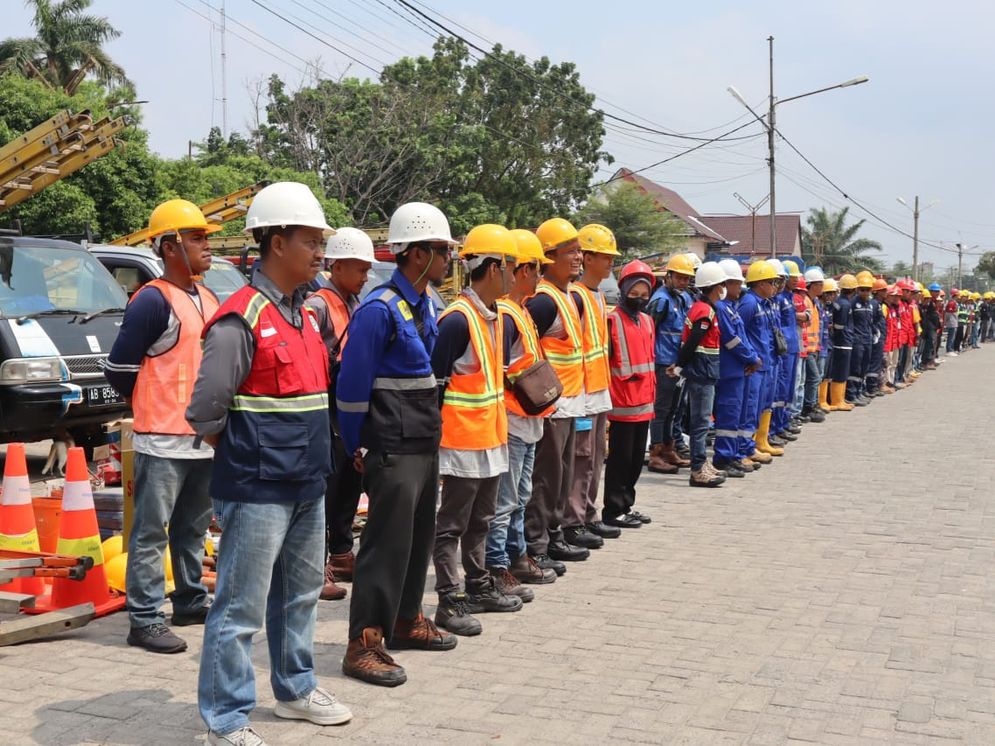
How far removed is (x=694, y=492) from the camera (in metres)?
10.9

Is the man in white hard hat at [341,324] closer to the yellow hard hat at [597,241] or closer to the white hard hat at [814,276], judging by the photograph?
the yellow hard hat at [597,241]

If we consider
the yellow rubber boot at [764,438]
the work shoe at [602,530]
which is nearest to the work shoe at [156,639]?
the work shoe at [602,530]

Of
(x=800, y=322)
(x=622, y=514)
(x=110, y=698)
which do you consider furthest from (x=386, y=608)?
(x=800, y=322)

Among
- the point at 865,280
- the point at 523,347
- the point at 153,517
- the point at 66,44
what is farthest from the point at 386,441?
the point at 66,44

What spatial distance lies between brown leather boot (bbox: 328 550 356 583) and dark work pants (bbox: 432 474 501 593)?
47.4 inches

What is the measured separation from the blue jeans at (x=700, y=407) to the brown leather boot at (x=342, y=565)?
4.77 m

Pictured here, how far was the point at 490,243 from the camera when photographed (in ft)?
20.4

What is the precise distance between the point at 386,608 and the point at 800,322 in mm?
10872

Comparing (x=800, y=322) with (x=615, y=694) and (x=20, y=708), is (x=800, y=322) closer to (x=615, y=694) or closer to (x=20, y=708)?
(x=615, y=694)

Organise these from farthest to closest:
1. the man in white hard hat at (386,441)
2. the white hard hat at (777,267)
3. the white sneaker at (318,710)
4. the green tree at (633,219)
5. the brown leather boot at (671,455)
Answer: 1. the green tree at (633,219)
2. the white hard hat at (777,267)
3. the brown leather boot at (671,455)
4. the man in white hard hat at (386,441)
5. the white sneaker at (318,710)

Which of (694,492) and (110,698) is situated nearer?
(110,698)

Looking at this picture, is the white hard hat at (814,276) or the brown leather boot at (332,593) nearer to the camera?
the brown leather boot at (332,593)

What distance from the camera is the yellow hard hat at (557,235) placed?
7.53 m

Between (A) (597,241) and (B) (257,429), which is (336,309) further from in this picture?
(B) (257,429)
